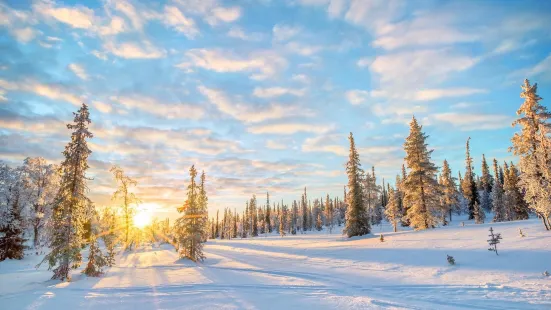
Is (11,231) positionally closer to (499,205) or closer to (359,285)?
(359,285)

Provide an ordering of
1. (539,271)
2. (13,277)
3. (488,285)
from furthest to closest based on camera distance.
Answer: (13,277) → (539,271) → (488,285)

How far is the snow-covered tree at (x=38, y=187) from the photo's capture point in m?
39.4

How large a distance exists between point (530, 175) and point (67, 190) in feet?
121

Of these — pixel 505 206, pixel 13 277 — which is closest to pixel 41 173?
pixel 13 277

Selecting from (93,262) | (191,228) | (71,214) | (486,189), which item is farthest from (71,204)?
(486,189)

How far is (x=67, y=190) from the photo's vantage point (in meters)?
21.8

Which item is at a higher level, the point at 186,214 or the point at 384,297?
the point at 186,214

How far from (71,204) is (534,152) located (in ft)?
124

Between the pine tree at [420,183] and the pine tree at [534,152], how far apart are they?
10.3 m

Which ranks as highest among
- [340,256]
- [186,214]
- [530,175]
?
[530,175]

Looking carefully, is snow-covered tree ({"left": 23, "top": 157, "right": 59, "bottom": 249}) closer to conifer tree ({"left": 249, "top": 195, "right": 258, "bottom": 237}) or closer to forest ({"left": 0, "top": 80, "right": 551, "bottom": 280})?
forest ({"left": 0, "top": 80, "right": 551, "bottom": 280})

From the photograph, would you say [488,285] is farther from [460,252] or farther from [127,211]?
[127,211]

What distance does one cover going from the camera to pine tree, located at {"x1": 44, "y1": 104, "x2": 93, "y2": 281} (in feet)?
68.6

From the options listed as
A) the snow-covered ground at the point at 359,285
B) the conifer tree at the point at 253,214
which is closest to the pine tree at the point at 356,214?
the snow-covered ground at the point at 359,285
